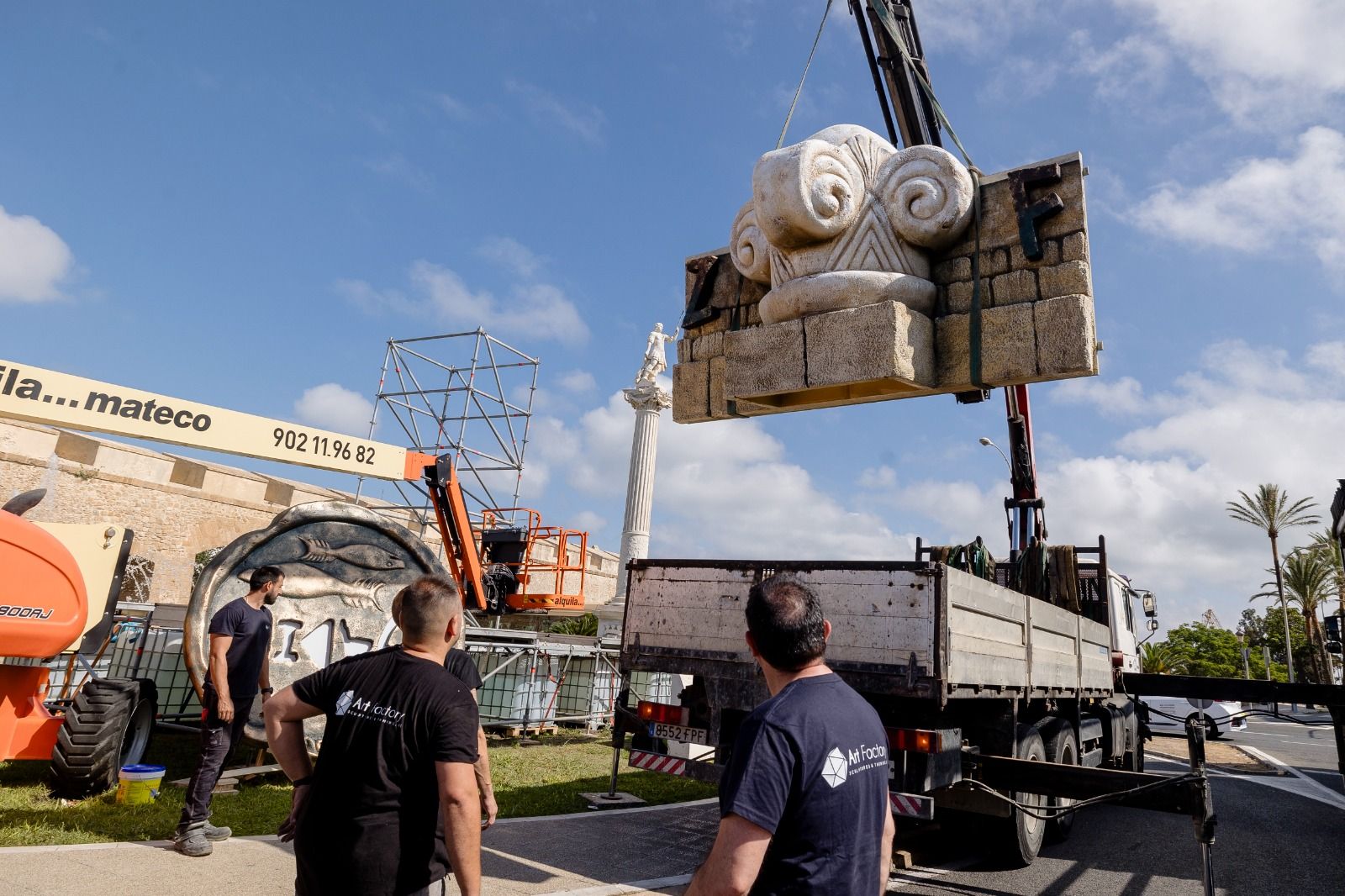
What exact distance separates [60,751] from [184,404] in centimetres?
562

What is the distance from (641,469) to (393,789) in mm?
23499

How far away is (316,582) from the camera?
7.55 m

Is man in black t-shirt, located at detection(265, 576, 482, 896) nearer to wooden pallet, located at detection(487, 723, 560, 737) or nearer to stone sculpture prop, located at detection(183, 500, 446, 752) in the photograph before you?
stone sculpture prop, located at detection(183, 500, 446, 752)

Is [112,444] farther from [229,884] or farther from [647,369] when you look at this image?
[229,884]

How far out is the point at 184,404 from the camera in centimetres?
1064

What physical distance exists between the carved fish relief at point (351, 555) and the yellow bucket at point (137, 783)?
1.94 meters

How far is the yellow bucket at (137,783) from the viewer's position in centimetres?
620

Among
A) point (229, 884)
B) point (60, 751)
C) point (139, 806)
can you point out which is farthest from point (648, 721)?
point (60, 751)

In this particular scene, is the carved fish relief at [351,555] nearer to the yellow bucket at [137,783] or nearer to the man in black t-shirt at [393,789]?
the yellow bucket at [137,783]

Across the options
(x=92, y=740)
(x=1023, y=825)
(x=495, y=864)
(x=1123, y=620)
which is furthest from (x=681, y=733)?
(x=1123, y=620)

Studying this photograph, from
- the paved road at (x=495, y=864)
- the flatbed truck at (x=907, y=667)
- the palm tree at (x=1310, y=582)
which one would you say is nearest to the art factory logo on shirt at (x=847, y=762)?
the flatbed truck at (x=907, y=667)

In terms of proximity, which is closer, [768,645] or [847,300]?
[768,645]

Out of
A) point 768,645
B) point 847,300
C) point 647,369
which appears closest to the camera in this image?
point 768,645

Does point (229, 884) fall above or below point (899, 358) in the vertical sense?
below
